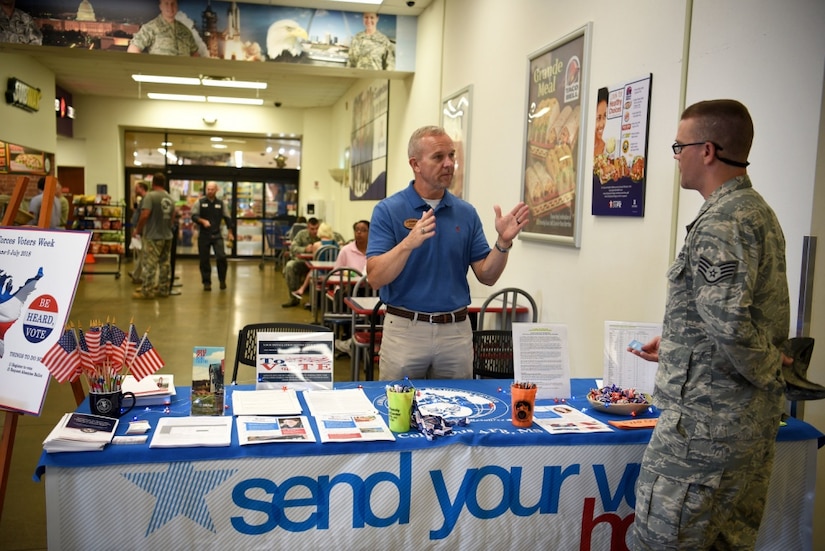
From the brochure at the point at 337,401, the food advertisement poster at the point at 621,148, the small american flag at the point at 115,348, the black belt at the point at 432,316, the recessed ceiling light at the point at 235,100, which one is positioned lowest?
the brochure at the point at 337,401

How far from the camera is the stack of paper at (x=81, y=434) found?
1.96 metres

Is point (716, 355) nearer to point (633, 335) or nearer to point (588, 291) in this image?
point (633, 335)

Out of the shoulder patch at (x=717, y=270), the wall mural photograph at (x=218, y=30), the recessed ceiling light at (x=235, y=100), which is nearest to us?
the shoulder patch at (x=717, y=270)

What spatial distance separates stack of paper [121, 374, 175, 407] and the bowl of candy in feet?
4.91

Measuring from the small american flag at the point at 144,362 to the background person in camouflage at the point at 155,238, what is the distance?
837 centimetres

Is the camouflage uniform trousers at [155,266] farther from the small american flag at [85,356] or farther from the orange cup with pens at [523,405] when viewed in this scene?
the orange cup with pens at [523,405]

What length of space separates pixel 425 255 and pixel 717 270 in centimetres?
143

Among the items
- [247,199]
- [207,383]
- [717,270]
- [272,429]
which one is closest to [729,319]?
[717,270]

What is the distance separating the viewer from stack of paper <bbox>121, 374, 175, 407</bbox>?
242 centimetres

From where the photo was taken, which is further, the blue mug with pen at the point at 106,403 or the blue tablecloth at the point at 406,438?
the blue mug with pen at the point at 106,403

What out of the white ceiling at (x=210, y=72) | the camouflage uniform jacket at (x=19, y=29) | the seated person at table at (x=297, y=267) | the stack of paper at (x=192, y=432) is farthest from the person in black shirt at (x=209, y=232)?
the stack of paper at (x=192, y=432)

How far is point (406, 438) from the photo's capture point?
86.3 inches

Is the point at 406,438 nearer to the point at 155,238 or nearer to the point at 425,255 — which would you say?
the point at 425,255

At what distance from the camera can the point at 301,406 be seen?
2473 mm
